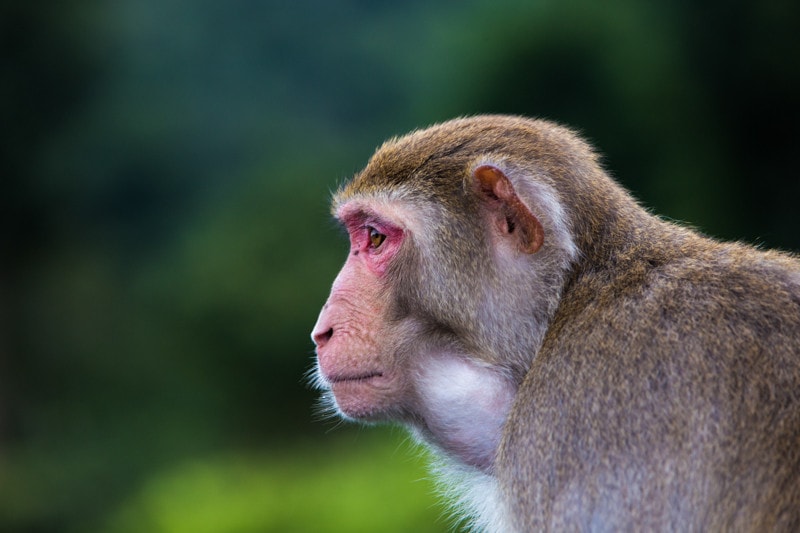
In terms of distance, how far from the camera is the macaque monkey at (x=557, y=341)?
2605 millimetres

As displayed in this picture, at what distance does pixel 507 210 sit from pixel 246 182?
7825mm

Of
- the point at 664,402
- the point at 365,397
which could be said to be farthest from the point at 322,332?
the point at 664,402

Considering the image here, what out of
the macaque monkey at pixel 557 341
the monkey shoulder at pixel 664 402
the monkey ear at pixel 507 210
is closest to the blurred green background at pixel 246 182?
the macaque monkey at pixel 557 341

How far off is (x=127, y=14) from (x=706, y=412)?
10.6 m

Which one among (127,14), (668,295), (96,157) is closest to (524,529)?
(668,295)

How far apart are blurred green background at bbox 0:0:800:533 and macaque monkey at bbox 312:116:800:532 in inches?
159

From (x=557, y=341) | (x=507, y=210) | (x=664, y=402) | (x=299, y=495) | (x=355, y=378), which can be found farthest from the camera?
(x=299, y=495)

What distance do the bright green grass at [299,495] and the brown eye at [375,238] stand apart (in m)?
3.65

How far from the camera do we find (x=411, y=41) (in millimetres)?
10180

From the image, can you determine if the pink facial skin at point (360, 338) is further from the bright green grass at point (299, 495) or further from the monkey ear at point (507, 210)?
the bright green grass at point (299, 495)

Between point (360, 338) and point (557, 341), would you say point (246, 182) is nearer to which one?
point (360, 338)

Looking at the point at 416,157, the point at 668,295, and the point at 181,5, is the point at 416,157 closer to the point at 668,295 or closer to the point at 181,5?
the point at 668,295

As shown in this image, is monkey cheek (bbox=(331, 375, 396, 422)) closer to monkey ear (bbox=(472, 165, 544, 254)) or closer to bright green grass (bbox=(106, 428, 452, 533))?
monkey ear (bbox=(472, 165, 544, 254))

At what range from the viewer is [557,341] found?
9.78ft
